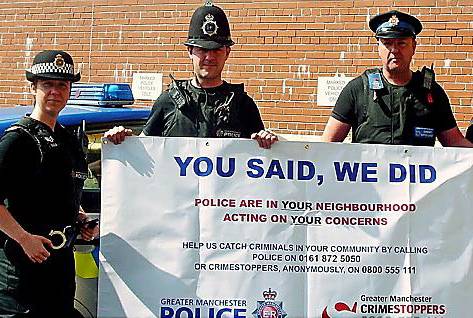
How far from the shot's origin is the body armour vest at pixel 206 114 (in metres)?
3.54

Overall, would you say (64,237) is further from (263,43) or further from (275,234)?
(263,43)

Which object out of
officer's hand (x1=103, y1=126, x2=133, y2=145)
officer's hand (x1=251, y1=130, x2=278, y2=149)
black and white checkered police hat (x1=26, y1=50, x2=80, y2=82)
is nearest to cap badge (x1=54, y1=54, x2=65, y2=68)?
black and white checkered police hat (x1=26, y1=50, x2=80, y2=82)

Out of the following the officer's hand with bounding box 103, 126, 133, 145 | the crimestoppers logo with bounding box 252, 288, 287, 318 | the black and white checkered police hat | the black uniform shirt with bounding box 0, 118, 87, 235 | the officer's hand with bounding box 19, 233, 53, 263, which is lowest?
the crimestoppers logo with bounding box 252, 288, 287, 318

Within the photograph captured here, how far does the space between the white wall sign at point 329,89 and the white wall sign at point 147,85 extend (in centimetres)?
181

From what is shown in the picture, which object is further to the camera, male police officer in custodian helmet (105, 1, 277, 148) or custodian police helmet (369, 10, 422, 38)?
custodian police helmet (369, 10, 422, 38)

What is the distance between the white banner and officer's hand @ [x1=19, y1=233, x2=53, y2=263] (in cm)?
47

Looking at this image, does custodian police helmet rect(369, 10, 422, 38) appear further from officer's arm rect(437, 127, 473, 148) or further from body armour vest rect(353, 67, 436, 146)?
officer's arm rect(437, 127, 473, 148)

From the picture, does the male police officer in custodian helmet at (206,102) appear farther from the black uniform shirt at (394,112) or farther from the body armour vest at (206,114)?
the black uniform shirt at (394,112)

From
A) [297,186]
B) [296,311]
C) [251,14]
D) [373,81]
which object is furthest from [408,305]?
[251,14]

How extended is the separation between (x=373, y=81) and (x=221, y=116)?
796mm

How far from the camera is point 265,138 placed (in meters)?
3.40

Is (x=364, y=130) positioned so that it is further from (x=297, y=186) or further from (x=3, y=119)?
(x=3, y=119)

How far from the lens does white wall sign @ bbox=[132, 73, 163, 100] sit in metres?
8.16

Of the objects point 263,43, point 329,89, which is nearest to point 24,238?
point 329,89
